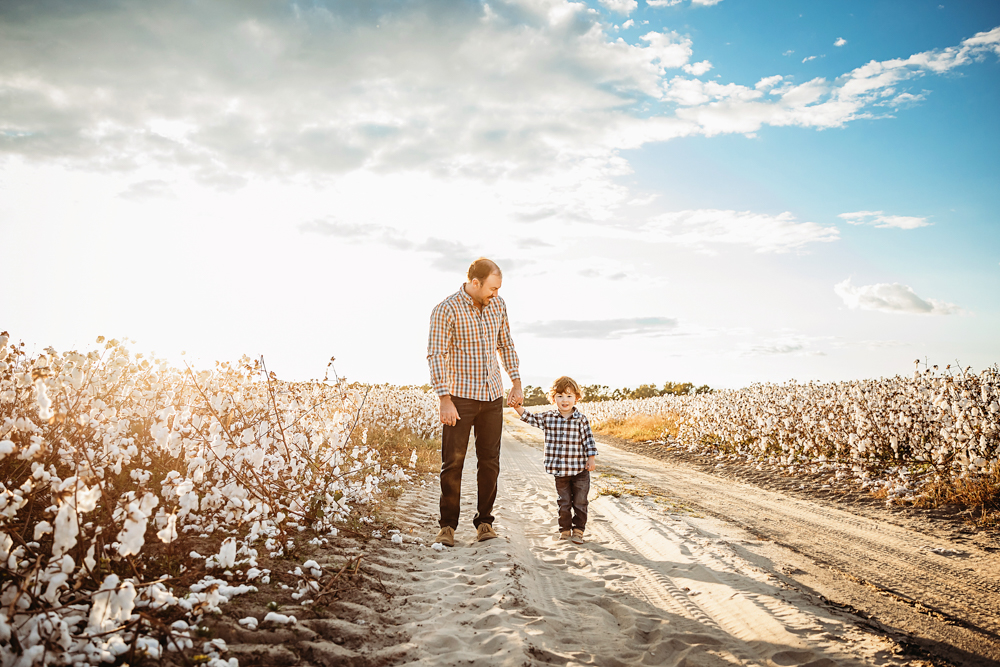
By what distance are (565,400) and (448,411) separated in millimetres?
1490

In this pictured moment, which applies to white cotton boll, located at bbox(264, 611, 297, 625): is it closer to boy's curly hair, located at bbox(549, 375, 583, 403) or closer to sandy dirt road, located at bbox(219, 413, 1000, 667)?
sandy dirt road, located at bbox(219, 413, 1000, 667)

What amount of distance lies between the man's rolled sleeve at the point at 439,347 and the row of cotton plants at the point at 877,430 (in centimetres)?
727

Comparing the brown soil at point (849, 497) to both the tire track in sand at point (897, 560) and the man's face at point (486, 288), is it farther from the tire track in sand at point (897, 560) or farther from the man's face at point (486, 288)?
the man's face at point (486, 288)

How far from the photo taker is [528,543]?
592 cm

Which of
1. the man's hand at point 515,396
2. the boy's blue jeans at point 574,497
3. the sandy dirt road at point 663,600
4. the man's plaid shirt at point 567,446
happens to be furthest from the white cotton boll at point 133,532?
the boy's blue jeans at point 574,497

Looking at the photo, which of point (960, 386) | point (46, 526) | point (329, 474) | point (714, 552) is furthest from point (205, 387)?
point (960, 386)

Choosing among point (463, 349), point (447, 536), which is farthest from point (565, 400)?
point (447, 536)

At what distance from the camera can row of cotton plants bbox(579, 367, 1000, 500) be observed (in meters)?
8.15

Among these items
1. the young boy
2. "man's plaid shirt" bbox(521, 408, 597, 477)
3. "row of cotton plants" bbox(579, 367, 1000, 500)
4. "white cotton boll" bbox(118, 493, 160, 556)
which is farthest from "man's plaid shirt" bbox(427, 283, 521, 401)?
"row of cotton plants" bbox(579, 367, 1000, 500)

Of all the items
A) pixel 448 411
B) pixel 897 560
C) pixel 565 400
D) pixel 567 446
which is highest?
pixel 565 400

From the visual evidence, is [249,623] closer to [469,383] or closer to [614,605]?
[614,605]

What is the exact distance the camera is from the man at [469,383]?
5.67 meters

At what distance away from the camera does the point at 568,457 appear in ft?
20.0

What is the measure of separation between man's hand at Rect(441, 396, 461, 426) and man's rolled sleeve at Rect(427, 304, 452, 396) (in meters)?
0.07
